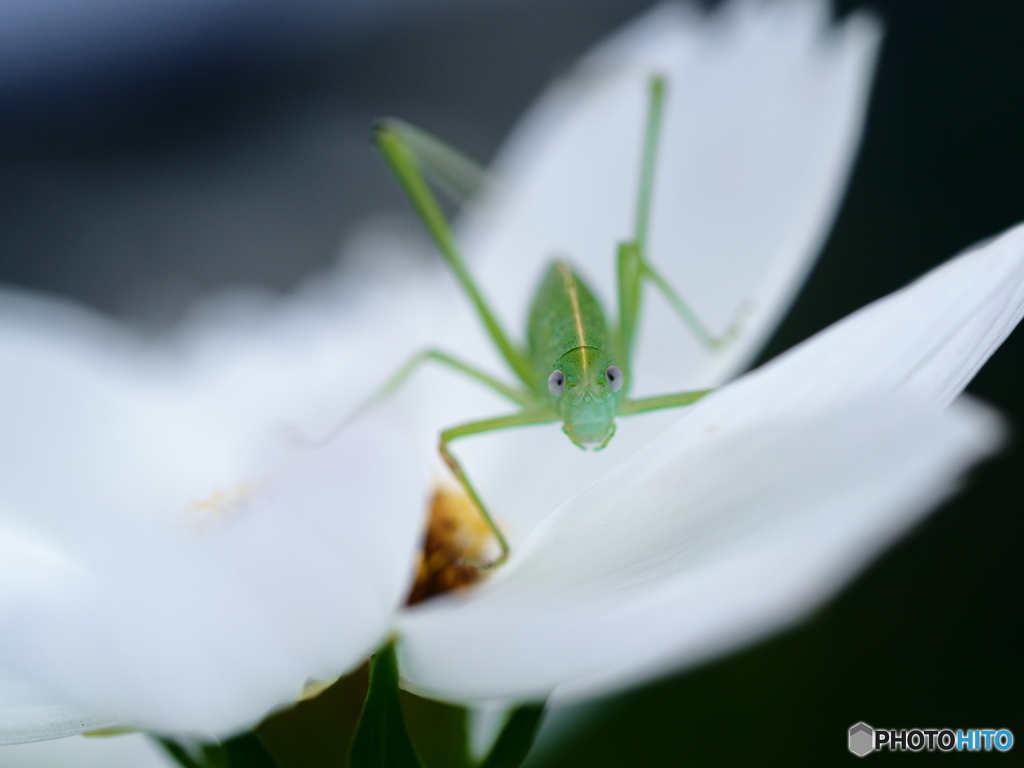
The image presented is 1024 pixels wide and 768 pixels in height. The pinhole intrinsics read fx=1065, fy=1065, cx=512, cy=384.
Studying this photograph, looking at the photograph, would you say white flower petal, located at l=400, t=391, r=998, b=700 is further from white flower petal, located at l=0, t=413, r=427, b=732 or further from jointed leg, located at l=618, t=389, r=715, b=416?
jointed leg, located at l=618, t=389, r=715, b=416

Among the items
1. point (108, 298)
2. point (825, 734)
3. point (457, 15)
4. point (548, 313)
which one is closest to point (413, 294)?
point (548, 313)

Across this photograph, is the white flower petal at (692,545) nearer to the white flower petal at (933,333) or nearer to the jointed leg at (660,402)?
the white flower petal at (933,333)

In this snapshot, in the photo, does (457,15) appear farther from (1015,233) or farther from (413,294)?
(1015,233)

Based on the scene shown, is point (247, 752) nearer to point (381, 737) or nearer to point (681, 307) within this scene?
point (381, 737)

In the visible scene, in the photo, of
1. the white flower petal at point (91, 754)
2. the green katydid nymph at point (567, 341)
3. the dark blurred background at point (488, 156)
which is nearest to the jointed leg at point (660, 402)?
the green katydid nymph at point (567, 341)

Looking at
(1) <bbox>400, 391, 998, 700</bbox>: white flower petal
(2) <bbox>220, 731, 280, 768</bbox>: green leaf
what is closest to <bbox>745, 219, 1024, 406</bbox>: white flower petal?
(1) <bbox>400, 391, 998, 700</bbox>: white flower petal

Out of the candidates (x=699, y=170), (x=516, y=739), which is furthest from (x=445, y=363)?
(x=516, y=739)
